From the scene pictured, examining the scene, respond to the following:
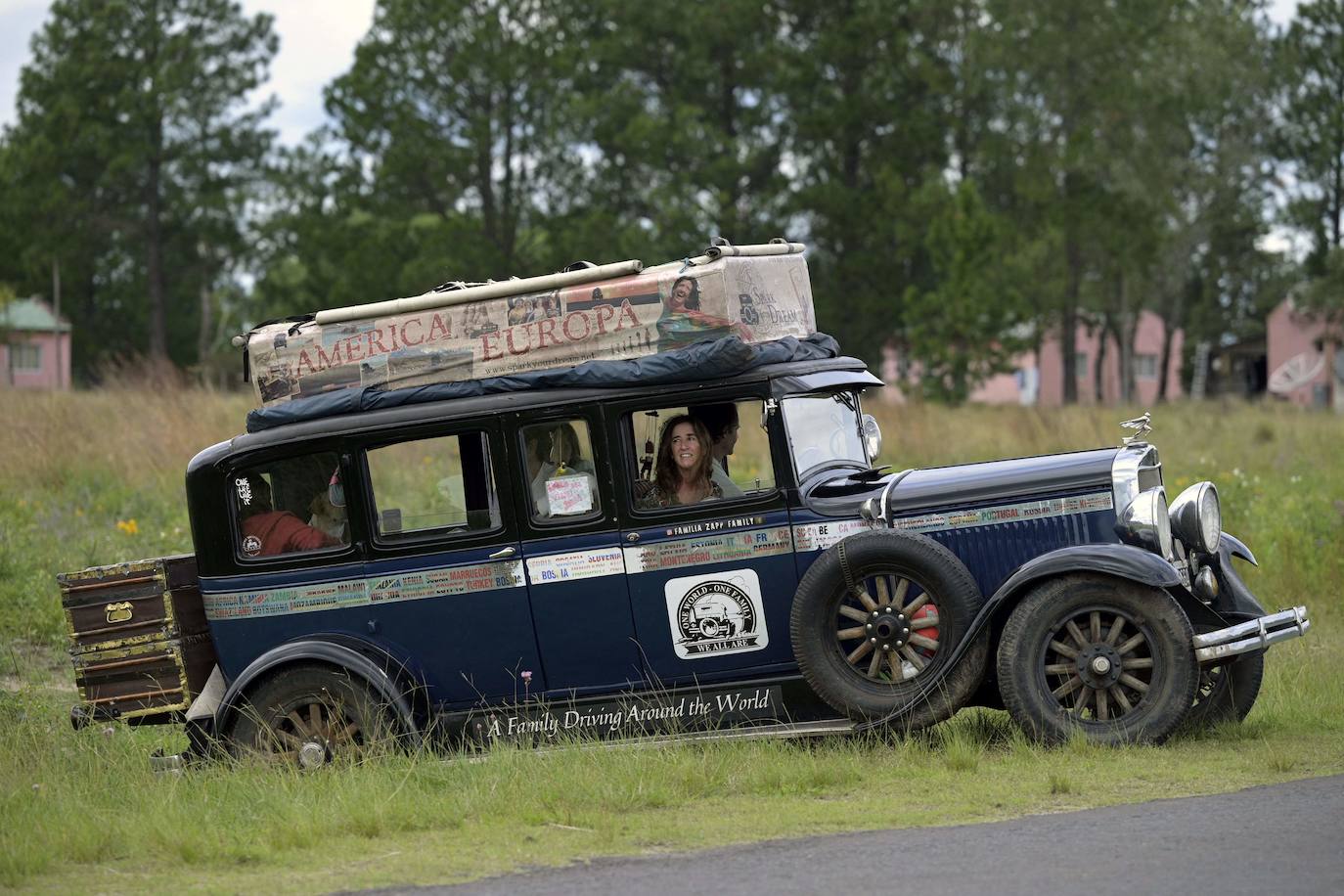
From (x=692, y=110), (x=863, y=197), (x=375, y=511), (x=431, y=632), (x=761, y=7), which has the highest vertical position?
(x=761, y=7)

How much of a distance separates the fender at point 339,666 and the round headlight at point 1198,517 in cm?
403

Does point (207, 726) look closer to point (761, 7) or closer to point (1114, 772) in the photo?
point (1114, 772)

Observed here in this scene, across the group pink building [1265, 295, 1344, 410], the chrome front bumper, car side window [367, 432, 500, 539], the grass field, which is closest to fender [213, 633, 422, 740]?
the grass field

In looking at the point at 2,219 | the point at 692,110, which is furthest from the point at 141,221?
the point at 692,110

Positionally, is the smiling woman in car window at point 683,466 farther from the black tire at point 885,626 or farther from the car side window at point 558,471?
the black tire at point 885,626

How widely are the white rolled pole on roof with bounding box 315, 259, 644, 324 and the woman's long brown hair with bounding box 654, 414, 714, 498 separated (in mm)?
815

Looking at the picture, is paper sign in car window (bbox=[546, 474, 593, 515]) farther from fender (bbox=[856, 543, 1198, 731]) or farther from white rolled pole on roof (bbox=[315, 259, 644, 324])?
fender (bbox=[856, 543, 1198, 731])

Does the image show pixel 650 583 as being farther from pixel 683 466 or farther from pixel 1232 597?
pixel 1232 597

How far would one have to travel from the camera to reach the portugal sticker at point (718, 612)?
8062mm

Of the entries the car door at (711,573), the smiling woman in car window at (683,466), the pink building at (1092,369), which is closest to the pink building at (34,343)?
the pink building at (1092,369)

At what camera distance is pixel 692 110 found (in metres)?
41.8

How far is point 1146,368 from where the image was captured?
263 feet

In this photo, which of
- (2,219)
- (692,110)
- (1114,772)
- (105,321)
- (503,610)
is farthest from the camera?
(105,321)

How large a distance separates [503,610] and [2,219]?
50698 millimetres
